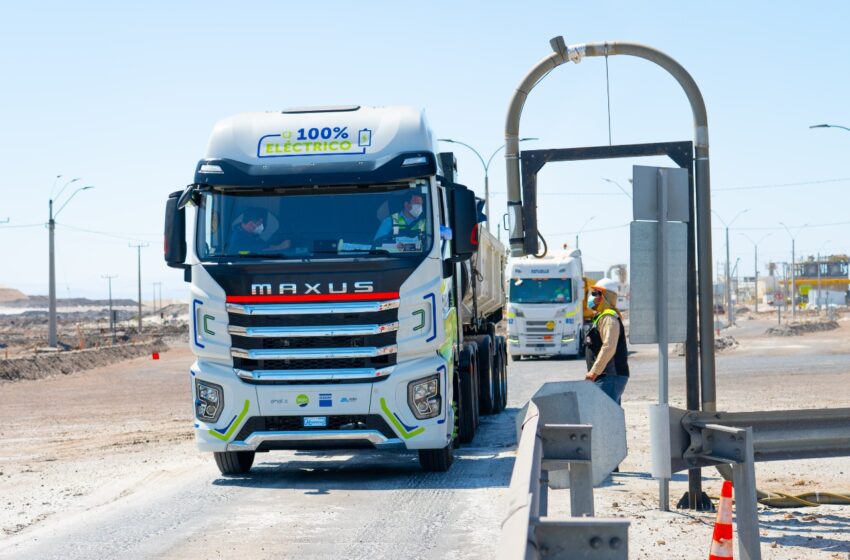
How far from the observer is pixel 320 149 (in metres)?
12.2

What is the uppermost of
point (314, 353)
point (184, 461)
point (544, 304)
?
point (544, 304)

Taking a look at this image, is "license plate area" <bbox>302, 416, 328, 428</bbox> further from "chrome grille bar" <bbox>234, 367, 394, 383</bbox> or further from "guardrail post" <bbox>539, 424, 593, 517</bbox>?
"guardrail post" <bbox>539, 424, 593, 517</bbox>

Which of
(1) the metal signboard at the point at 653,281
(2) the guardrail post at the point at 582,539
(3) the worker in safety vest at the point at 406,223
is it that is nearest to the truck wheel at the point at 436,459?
(3) the worker in safety vest at the point at 406,223

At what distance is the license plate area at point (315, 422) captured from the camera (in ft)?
38.9

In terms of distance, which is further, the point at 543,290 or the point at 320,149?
the point at 543,290

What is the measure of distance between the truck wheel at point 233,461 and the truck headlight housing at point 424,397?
2033 millimetres

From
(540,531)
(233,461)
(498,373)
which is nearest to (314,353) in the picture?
(233,461)

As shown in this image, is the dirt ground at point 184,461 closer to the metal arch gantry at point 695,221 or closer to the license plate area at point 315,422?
the license plate area at point 315,422

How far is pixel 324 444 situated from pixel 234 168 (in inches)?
114

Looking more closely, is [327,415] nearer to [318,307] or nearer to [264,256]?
[318,307]

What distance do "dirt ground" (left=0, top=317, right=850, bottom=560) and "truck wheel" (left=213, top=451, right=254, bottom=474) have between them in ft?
1.74

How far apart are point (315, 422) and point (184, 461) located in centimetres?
314

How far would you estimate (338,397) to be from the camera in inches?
465

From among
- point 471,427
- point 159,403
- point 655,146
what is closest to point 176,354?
point 159,403
